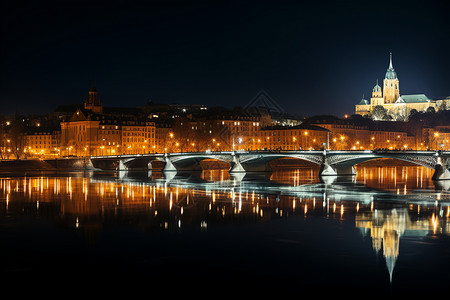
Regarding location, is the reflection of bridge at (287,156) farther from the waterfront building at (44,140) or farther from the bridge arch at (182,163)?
the waterfront building at (44,140)

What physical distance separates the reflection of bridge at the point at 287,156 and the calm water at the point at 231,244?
18.5 metres

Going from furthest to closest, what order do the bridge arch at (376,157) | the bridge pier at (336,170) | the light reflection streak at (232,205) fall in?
the bridge pier at (336,170) < the bridge arch at (376,157) < the light reflection streak at (232,205)

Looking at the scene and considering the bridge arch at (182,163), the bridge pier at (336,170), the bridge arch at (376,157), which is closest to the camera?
the bridge arch at (376,157)

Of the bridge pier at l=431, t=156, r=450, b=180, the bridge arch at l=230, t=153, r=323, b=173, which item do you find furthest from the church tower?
the bridge pier at l=431, t=156, r=450, b=180

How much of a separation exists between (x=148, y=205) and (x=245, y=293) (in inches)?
967

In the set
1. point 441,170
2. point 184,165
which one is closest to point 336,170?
point 441,170

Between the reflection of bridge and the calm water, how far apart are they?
60.7 feet

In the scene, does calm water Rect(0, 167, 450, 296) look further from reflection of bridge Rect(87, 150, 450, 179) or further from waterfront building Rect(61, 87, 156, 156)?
waterfront building Rect(61, 87, 156, 156)

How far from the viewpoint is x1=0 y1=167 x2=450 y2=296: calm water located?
64.7 feet

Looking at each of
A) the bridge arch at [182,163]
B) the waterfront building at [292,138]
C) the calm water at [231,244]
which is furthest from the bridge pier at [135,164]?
the calm water at [231,244]

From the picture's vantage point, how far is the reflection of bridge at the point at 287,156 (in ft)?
206

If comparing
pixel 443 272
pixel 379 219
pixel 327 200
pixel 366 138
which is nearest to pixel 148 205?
pixel 327 200

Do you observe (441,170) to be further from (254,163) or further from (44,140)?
(44,140)

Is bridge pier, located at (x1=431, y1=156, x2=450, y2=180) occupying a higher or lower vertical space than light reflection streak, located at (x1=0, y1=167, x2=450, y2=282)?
higher
